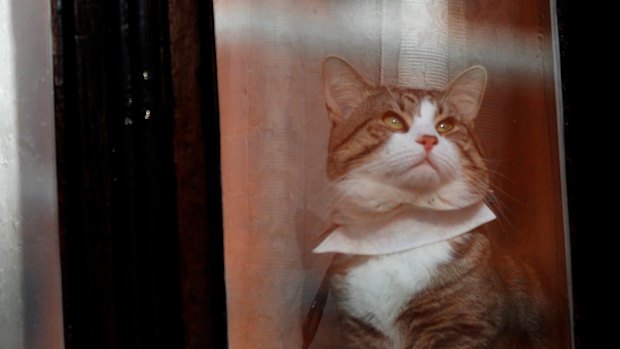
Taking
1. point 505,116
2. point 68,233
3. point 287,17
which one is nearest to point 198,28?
point 287,17

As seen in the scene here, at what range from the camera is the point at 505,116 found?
833mm

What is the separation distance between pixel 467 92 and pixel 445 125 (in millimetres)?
42

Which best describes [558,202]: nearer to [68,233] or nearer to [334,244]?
[334,244]

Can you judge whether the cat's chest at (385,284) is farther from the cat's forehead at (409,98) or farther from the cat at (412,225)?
the cat's forehead at (409,98)

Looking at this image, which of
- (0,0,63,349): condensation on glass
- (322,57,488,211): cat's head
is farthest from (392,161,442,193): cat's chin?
(0,0,63,349): condensation on glass

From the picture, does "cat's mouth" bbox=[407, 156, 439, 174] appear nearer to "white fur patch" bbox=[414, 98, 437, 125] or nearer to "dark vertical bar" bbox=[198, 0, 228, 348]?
"white fur patch" bbox=[414, 98, 437, 125]

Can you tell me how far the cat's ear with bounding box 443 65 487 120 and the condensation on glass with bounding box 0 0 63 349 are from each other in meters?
0.36

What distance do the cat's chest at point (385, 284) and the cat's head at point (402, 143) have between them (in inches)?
1.9

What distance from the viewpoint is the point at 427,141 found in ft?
2.59

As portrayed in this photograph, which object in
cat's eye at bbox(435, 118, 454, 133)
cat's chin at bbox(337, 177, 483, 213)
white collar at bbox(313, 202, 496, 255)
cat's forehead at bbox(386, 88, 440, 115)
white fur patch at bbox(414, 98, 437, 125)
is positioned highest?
cat's forehead at bbox(386, 88, 440, 115)

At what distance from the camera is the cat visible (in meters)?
0.76

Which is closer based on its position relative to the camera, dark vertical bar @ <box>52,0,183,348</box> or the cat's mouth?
dark vertical bar @ <box>52,0,183,348</box>

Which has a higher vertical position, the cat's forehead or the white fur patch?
the cat's forehead

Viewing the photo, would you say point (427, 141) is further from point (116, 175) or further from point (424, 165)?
point (116, 175)
